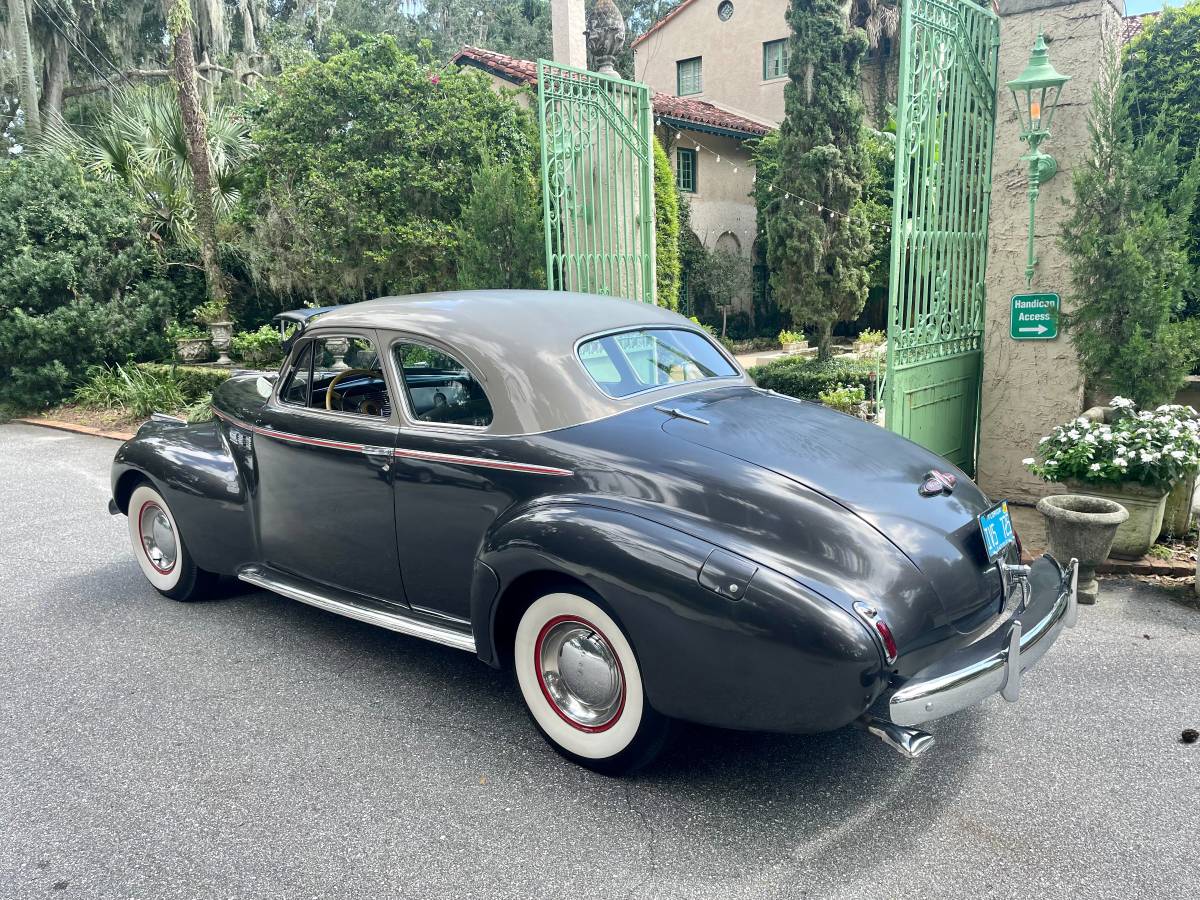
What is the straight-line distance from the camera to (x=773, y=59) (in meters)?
24.8

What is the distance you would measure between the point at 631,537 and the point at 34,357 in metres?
12.2

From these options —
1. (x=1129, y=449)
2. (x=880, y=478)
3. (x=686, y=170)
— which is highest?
(x=686, y=170)

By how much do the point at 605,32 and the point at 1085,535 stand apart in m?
8.17

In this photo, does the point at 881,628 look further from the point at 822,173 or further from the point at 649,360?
the point at 822,173

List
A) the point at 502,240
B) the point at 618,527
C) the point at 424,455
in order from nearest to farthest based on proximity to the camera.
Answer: the point at 618,527, the point at 424,455, the point at 502,240

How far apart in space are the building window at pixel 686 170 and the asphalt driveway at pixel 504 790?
18.1 metres

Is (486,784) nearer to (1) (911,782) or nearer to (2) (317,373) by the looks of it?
(1) (911,782)

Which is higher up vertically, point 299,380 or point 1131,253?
point 1131,253

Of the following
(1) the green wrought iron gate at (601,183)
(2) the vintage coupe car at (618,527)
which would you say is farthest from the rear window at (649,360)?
(1) the green wrought iron gate at (601,183)

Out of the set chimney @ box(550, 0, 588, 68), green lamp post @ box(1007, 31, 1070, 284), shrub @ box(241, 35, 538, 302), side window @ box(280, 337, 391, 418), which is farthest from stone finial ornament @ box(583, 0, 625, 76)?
side window @ box(280, 337, 391, 418)

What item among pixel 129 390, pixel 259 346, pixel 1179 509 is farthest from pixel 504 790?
pixel 259 346

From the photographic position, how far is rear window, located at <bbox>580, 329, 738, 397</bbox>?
360cm

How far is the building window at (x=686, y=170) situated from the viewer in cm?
2088

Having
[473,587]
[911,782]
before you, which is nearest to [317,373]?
[473,587]
